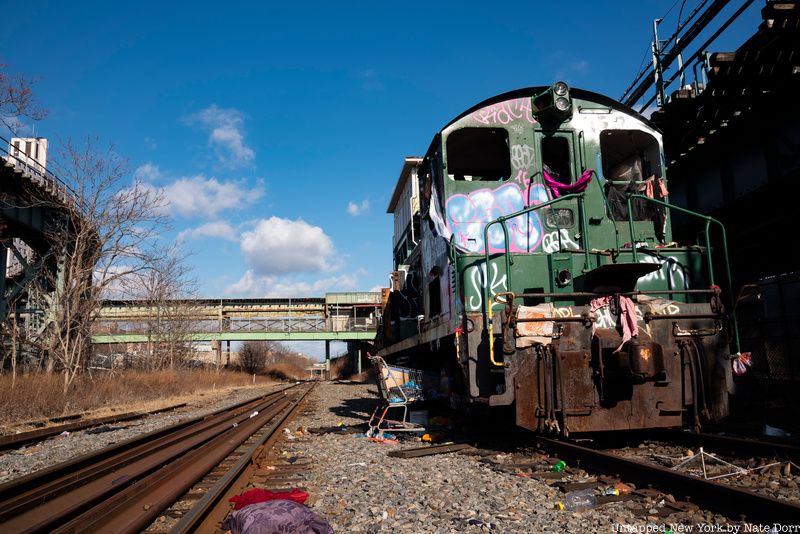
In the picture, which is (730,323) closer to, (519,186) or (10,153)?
(519,186)

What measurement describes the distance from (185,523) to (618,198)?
6.41 metres

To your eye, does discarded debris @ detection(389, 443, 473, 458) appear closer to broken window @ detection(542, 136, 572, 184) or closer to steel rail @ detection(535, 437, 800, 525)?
steel rail @ detection(535, 437, 800, 525)

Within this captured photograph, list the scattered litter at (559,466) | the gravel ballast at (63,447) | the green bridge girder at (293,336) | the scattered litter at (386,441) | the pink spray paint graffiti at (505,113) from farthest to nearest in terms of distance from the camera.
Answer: the green bridge girder at (293,336)
the scattered litter at (386,441)
the pink spray paint graffiti at (505,113)
the gravel ballast at (63,447)
the scattered litter at (559,466)

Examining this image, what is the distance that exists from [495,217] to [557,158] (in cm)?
157

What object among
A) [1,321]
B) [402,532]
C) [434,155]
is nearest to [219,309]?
[1,321]

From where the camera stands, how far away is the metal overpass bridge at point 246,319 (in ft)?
110

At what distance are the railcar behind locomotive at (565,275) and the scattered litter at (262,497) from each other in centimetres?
213

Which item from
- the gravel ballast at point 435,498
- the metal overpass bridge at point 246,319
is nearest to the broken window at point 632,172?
the gravel ballast at point 435,498

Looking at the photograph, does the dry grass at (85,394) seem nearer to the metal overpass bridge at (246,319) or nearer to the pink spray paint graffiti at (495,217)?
the metal overpass bridge at (246,319)

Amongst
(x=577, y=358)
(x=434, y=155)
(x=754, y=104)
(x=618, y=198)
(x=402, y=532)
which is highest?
(x=754, y=104)

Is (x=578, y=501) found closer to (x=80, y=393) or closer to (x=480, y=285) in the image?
(x=480, y=285)

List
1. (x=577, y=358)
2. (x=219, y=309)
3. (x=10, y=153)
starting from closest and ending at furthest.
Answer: (x=577, y=358) < (x=10, y=153) < (x=219, y=309)

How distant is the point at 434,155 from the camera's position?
8102 mm

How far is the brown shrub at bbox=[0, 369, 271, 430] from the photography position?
12750mm
